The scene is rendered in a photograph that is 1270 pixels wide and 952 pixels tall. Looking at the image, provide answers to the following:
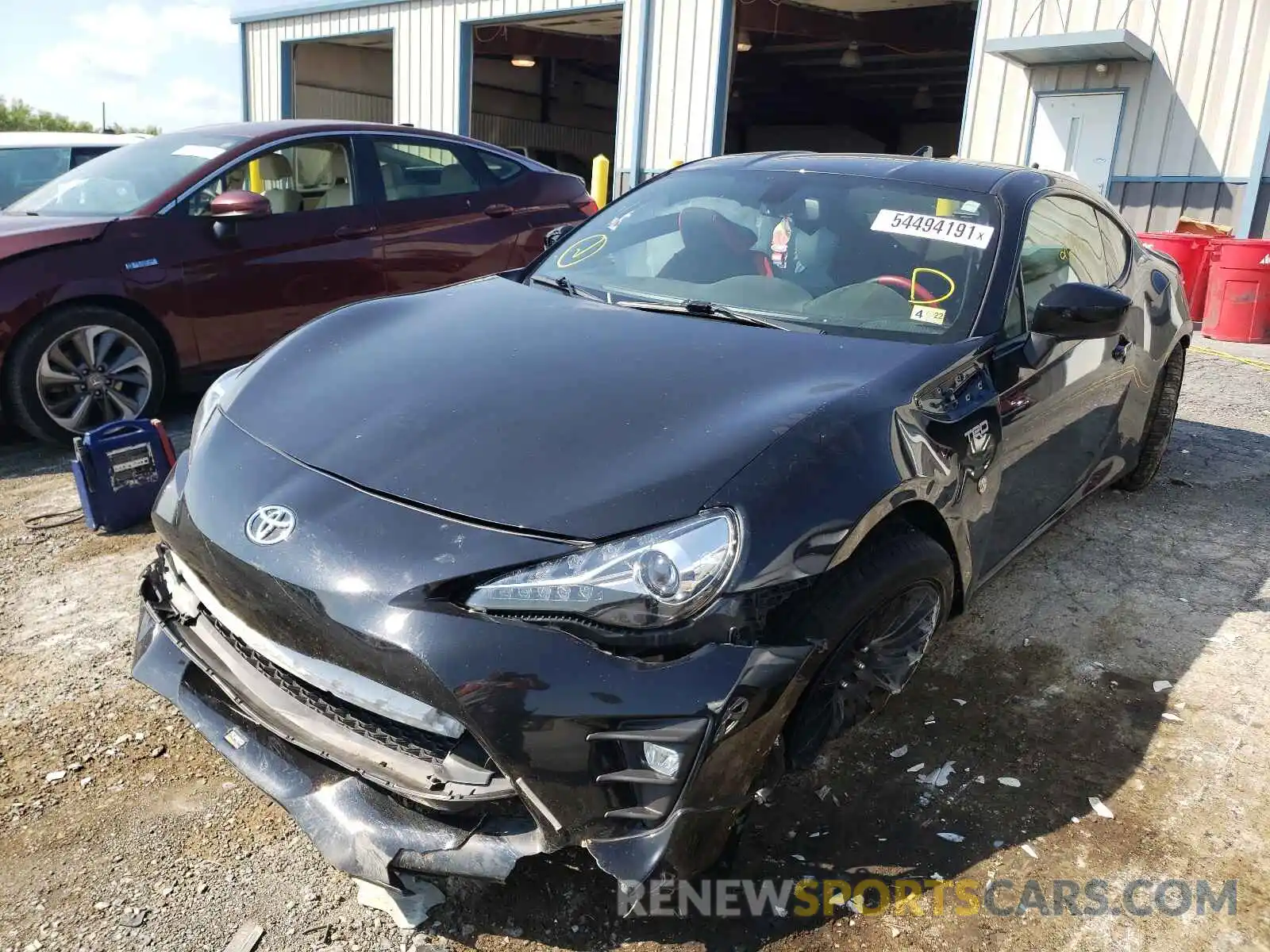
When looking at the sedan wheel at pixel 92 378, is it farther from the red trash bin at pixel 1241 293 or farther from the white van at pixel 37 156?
the red trash bin at pixel 1241 293

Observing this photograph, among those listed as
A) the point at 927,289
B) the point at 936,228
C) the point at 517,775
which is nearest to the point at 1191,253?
the point at 936,228

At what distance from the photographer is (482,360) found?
2514mm

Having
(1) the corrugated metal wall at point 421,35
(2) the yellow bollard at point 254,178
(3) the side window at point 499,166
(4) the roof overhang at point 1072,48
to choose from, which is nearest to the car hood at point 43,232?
(2) the yellow bollard at point 254,178

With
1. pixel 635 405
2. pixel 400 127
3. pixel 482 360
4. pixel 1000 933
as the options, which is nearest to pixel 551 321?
pixel 482 360

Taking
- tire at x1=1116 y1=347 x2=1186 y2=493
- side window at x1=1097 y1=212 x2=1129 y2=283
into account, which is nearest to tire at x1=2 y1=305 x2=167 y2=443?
side window at x1=1097 y1=212 x2=1129 y2=283

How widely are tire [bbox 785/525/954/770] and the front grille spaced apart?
Answer: 0.67m

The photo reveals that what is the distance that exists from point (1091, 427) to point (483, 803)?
2.58 metres

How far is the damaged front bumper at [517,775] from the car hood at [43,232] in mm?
3358

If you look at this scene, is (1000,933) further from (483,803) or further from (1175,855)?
(483,803)

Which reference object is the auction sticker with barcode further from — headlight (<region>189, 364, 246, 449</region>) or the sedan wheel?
the sedan wheel

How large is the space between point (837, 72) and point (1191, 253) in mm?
13595

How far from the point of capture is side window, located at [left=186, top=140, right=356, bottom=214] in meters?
5.15

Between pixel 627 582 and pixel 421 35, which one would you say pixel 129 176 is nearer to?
pixel 627 582

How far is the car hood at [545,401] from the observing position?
1967 mm
